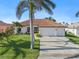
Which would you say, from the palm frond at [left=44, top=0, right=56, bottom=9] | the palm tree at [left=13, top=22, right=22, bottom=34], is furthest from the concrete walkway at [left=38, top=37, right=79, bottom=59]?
the palm tree at [left=13, top=22, right=22, bottom=34]

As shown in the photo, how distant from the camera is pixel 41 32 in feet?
168

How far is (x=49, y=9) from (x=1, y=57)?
8535 mm

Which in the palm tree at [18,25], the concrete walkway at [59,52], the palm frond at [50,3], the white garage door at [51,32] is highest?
the palm frond at [50,3]

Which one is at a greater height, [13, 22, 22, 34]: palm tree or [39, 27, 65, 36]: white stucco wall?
[13, 22, 22, 34]: palm tree

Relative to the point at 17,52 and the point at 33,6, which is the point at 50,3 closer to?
the point at 33,6

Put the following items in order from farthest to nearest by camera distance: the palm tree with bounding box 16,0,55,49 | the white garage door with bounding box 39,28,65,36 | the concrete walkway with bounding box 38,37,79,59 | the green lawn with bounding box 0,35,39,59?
the white garage door with bounding box 39,28,65,36, the palm tree with bounding box 16,0,55,49, the concrete walkway with bounding box 38,37,79,59, the green lawn with bounding box 0,35,39,59

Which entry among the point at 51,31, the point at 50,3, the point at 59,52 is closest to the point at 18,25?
the point at 51,31

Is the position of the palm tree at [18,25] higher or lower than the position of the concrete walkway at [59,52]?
higher

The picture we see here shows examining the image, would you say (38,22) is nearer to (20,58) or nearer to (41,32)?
(41,32)

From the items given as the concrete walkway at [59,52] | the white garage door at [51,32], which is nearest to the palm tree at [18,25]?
the white garage door at [51,32]

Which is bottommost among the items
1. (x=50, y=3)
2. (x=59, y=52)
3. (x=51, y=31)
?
(x=59, y=52)

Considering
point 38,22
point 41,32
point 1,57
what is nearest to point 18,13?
point 1,57

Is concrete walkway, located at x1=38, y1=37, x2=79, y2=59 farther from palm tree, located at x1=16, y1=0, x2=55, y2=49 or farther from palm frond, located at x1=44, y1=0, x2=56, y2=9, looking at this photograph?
palm frond, located at x1=44, y1=0, x2=56, y2=9

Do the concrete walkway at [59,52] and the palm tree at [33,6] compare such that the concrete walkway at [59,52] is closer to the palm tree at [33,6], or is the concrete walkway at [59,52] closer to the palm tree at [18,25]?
the palm tree at [33,6]
